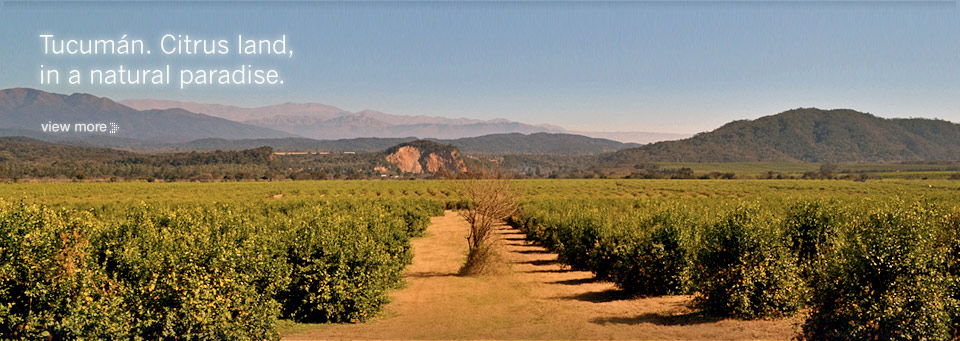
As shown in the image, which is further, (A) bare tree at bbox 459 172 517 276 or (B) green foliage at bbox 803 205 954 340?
(A) bare tree at bbox 459 172 517 276

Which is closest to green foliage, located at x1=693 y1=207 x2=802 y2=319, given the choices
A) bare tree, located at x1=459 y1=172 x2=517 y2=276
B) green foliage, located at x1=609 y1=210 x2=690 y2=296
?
green foliage, located at x1=609 y1=210 x2=690 y2=296

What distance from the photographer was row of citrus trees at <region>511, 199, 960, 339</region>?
1245cm

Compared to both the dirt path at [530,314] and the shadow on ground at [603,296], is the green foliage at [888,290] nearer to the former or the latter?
the dirt path at [530,314]

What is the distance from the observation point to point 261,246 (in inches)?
643

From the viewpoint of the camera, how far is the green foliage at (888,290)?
12070 millimetres

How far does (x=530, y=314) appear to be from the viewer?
19.1 m

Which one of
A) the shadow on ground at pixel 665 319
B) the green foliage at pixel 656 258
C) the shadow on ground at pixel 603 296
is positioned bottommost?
the shadow on ground at pixel 603 296

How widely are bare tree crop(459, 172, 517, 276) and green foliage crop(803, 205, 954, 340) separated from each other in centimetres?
1504

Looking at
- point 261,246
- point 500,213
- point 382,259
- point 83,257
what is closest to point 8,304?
point 83,257

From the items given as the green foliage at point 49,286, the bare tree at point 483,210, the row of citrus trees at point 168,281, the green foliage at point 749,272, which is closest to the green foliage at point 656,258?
the green foliage at point 749,272

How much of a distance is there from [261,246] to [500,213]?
13.5 m

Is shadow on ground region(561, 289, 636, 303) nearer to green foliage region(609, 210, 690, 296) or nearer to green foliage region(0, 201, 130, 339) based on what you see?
green foliage region(609, 210, 690, 296)

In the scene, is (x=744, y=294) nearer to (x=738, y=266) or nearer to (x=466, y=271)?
(x=738, y=266)

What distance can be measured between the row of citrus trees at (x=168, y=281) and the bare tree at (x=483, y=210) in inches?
376
